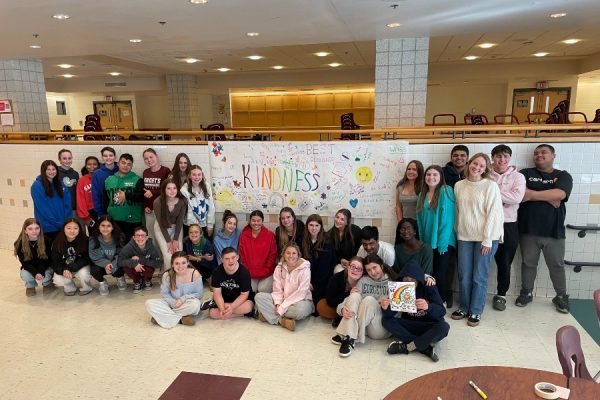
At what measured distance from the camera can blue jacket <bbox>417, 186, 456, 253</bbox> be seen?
3.72m

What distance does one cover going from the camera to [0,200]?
6.21m

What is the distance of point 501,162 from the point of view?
12.4ft

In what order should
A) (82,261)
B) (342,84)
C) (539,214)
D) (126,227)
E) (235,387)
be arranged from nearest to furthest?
(235,387) → (539,214) → (82,261) → (126,227) → (342,84)

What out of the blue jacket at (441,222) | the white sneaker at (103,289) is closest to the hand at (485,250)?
the blue jacket at (441,222)

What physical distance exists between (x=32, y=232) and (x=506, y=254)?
16.2ft

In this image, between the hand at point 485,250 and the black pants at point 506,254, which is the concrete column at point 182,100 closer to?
the black pants at point 506,254

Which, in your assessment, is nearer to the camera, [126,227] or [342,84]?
[126,227]

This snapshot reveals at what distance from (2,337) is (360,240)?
3.38 m

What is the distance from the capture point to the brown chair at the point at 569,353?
1956 millimetres

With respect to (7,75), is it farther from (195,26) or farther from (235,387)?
(235,387)

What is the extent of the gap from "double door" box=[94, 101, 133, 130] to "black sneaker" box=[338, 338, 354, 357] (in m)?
14.8

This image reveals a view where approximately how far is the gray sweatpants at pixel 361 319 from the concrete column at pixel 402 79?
377cm

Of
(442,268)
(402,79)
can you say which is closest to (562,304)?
(442,268)

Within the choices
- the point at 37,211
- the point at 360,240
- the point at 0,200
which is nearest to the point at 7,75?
the point at 0,200
